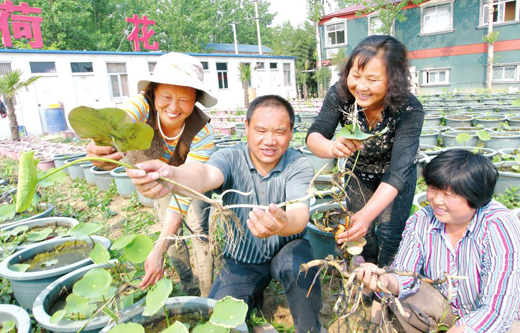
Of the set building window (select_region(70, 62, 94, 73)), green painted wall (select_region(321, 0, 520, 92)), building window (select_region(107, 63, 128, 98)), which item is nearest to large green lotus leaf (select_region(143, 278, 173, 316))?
building window (select_region(70, 62, 94, 73))

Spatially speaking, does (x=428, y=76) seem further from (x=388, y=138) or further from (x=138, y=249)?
(x=138, y=249)

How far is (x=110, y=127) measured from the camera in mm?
927

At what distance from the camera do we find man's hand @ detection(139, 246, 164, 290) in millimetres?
1363

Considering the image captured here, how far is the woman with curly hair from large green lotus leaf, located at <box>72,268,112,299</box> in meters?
0.92

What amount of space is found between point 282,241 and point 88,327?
0.84m

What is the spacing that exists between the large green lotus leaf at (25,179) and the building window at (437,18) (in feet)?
55.4

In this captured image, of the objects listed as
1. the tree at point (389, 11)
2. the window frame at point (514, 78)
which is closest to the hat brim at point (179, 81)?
the tree at point (389, 11)

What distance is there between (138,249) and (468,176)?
1.29 m

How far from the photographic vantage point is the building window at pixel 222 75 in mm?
15262

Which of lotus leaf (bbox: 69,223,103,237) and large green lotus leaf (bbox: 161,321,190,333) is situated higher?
lotus leaf (bbox: 69,223,103,237)

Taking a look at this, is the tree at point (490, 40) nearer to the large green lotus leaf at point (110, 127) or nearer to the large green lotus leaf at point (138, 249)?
the large green lotus leaf at point (138, 249)

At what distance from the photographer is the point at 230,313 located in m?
1.05

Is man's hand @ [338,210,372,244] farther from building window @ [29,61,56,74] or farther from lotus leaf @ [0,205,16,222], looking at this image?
building window @ [29,61,56,74]

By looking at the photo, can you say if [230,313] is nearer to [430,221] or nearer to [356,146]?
[356,146]
